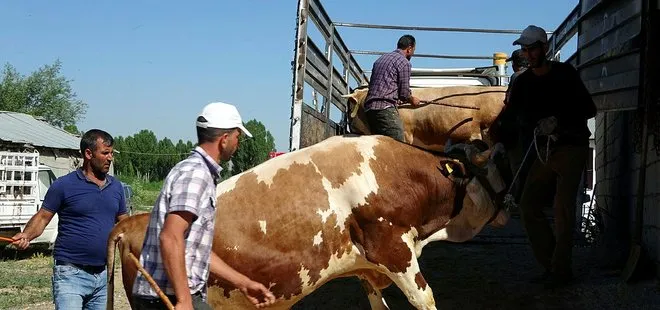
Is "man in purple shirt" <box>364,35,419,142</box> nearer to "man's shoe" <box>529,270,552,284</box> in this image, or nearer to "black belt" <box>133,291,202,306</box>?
"man's shoe" <box>529,270,552,284</box>

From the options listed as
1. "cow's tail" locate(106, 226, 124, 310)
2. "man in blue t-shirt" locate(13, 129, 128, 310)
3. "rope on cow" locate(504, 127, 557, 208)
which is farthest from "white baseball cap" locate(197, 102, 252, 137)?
"rope on cow" locate(504, 127, 557, 208)

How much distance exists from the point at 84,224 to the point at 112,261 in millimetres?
723

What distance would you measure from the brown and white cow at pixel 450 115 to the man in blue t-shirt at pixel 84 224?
2693 millimetres

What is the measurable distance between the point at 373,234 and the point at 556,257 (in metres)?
2.02

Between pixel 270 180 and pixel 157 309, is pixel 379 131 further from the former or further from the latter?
pixel 157 309

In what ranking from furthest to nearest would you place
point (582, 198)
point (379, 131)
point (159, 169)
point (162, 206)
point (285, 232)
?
point (159, 169) < point (582, 198) < point (379, 131) < point (285, 232) < point (162, 206)

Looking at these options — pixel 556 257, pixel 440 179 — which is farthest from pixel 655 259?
pixel 440 179

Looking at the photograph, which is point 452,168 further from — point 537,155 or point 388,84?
point 388,84

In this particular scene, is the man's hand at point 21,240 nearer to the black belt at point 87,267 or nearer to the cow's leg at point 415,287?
the black belt at point 87,267

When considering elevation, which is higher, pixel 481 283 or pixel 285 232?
pixel 285 232

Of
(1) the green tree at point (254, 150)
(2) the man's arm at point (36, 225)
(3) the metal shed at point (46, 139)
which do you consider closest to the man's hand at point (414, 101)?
(2) the man's arm at point (36, 225)

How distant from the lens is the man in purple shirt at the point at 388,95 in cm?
688

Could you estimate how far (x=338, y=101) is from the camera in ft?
32.8

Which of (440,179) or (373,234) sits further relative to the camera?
(440,179)
